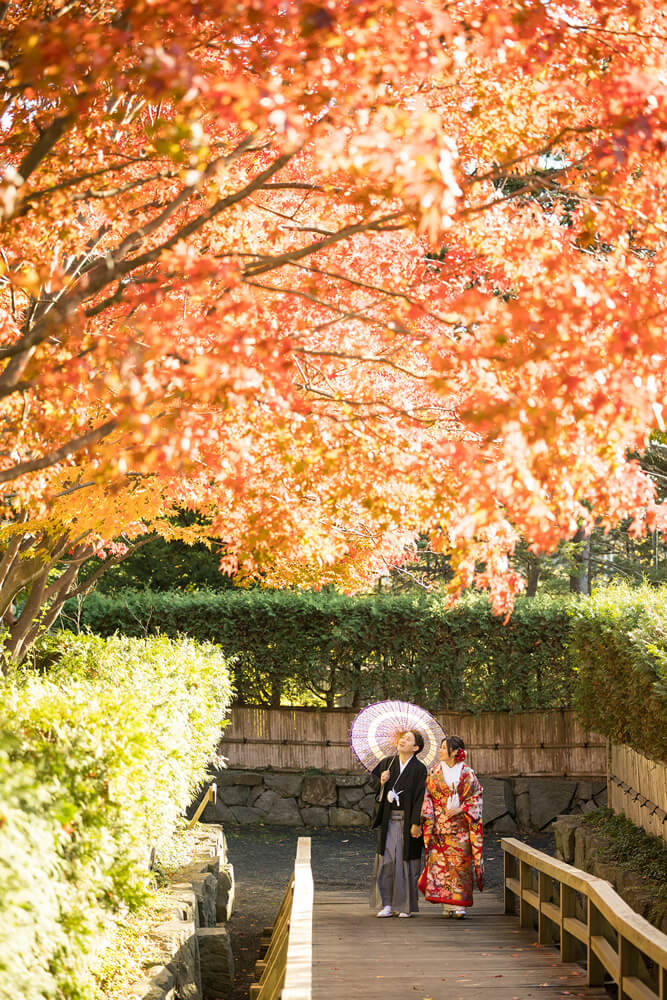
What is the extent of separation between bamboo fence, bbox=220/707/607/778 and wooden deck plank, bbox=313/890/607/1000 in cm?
581

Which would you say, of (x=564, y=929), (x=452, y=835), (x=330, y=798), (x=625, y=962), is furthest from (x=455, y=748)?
(x=330, y=798)

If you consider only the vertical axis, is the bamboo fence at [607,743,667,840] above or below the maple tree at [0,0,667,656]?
below

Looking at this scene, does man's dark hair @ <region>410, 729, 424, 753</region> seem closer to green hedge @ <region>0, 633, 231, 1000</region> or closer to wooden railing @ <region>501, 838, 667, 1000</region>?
wooden railing @ <region>501, 838, 667, 1000</region>

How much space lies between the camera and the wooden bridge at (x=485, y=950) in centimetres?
582

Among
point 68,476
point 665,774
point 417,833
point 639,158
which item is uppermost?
point 639,158

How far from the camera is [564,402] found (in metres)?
4.01

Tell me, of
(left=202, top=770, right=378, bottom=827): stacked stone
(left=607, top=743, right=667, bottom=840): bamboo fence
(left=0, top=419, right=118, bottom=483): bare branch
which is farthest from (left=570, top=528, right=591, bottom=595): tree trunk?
(left=0, top=419, right=118, bottom=483): bare branch

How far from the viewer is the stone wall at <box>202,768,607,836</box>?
48.8 ft

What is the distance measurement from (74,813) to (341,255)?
377cm

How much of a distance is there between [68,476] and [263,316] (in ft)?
10.4

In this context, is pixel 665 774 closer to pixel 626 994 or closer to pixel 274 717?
pixel 626 994

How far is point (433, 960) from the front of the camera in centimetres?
733

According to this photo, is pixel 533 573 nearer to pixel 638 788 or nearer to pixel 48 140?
pixel 638 788

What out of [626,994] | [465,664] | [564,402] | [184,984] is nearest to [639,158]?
[564,402]
